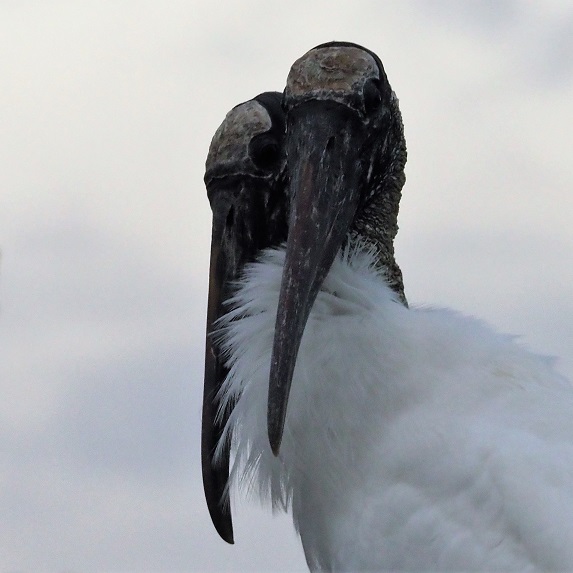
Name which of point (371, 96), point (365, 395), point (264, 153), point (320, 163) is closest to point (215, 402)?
point (365, 395)

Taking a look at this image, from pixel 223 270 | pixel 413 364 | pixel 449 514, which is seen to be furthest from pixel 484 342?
pixel 223 270

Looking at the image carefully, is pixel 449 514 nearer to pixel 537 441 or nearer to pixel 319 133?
pixel 537 441

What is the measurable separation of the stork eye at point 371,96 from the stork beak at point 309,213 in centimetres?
9

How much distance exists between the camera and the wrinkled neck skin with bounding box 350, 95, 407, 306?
15.1ft

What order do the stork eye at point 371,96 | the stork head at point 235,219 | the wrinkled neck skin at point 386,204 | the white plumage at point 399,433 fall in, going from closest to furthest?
the white plumage at point 399,433 < the stork eye at point 371,96 < the wrinkled neck skin at point 386,204 < the stork head at point 235,219

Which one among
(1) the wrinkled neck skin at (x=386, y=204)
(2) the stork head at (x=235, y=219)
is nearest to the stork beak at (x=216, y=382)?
(2) the stork head at (x=235, y=219)

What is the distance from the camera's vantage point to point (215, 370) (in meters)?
4.75

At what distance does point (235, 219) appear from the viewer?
4.77 meters

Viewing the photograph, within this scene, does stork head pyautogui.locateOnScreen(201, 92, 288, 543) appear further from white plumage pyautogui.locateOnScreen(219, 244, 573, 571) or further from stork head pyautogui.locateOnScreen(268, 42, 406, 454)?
stork head pyautogui.locateOnScreen(268, 42, 406, 454)

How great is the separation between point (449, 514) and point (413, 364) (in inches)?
21.2

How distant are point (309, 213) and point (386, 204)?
2.15 ft

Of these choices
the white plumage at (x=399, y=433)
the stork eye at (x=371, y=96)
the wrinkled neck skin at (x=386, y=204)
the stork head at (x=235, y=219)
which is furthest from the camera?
the stork head at (x=235, y=219)

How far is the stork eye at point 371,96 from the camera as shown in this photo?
4.34 meters

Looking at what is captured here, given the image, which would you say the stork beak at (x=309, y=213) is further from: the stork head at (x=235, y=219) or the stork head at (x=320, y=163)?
the stork head at (x=235, y=219)
